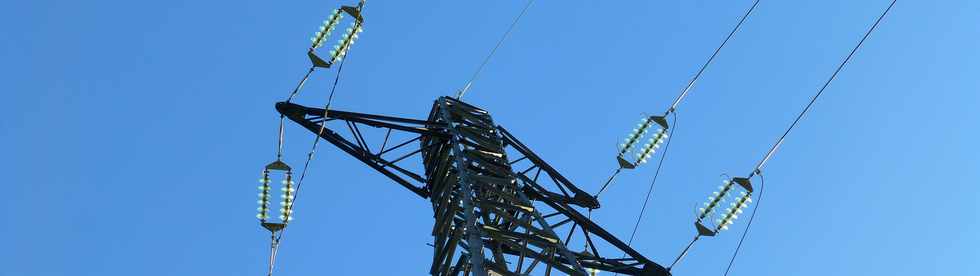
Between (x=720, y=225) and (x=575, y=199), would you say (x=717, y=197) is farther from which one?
(x=575, y=199)

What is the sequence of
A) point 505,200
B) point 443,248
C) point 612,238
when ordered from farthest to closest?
point 612,238, point 505,200, point 443,248

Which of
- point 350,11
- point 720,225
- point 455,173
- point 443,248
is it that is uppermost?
point 720,225

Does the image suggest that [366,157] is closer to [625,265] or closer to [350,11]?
[350,11]

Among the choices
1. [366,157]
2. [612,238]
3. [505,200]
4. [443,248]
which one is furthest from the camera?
[366,157]

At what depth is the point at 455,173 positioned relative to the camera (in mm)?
18156

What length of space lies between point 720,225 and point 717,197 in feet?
1.55

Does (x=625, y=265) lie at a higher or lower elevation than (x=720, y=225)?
lower

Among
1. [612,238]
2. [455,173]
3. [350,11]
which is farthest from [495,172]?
[350,11]

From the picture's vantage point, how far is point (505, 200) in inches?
699

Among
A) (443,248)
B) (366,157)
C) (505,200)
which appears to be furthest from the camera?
(366,157)

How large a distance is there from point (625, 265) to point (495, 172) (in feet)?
7.80

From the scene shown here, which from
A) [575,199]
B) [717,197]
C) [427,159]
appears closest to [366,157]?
[427,159]

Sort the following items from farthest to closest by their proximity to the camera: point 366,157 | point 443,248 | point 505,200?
1. point 366,157
2. point 505,200
3. point 443,248

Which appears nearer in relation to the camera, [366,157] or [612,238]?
[612,238]
